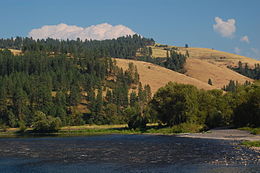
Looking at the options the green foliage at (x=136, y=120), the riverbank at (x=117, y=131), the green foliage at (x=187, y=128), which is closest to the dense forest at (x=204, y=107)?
the green foliage at (x=187, y=128)

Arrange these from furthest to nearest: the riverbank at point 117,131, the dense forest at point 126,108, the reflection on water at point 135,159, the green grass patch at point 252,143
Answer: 1. the dense forest at point 126,108
2. the riverbank at point 117,131
3. the green grass patch at point 252,143
4. the reflection on water at point 135,159

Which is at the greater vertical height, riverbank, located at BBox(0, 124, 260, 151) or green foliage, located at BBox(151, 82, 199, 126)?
green foliage, located at BBox(151, 82, 199, 126)

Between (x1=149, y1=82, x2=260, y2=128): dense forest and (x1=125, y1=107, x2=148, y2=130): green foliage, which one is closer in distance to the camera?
(x1=149, y1=82, x2=260, y2=128): dense forest

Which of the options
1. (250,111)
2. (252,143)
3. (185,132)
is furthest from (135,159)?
(250,111)

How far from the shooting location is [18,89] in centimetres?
17325

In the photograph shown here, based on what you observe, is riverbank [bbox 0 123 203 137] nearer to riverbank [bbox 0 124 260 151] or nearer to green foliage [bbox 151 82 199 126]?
riverbank [bbox 0 124 260 151]

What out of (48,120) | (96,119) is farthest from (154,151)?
(96,119)

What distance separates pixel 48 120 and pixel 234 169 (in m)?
108

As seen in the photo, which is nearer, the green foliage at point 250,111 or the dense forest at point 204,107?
the green foliage at point 250,111

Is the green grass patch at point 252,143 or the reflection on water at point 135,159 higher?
the green grass patch at point 252,143

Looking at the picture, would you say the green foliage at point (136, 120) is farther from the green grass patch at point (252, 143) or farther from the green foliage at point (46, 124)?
the green grass patch at point (252, 143)

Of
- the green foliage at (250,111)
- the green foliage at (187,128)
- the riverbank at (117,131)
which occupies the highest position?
the green foliage at (250,111)

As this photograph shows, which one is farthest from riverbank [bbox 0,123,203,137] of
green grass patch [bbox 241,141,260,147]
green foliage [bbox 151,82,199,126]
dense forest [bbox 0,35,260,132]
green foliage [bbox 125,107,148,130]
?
green grass patch [bbox 241,141,260,147]

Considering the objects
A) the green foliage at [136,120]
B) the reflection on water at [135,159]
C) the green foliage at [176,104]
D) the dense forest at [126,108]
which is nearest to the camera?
the reflection on water at [135,159]
